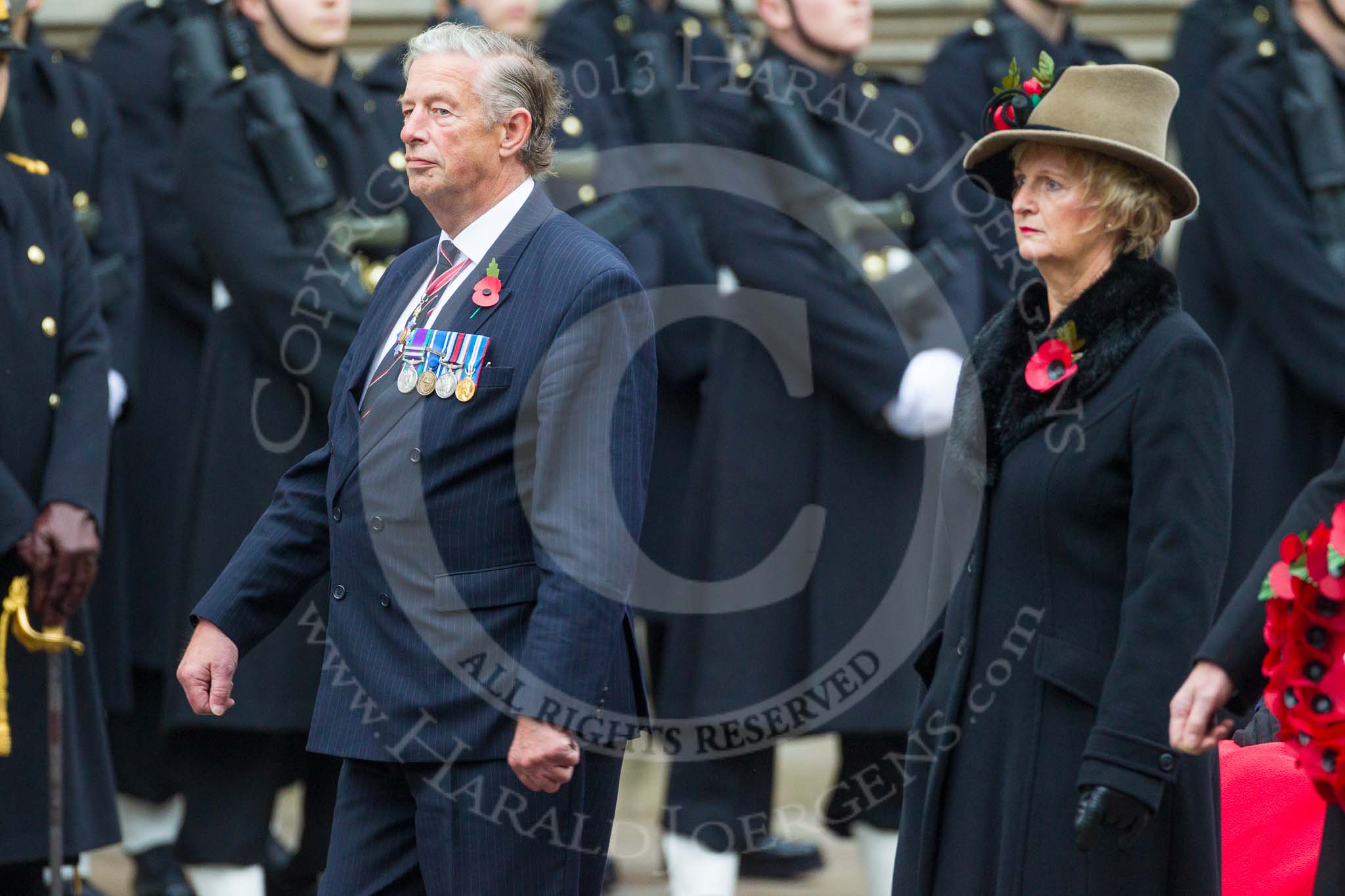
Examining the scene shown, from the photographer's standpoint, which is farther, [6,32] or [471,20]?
[471,20]

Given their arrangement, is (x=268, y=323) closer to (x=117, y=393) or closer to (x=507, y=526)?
(x=117, y=393)

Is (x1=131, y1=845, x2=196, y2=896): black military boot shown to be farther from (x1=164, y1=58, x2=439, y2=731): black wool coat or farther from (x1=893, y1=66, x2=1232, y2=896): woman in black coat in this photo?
(x1=893, y1=66, x2=1232, y2=896): woman in black coat

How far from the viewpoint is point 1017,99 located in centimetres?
331

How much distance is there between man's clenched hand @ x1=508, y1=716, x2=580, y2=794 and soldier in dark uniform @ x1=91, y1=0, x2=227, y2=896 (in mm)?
2198

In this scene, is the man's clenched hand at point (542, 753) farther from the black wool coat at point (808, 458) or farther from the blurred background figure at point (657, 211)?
the blurred background figure at point (657, 211)

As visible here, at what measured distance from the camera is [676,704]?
4.93 meters

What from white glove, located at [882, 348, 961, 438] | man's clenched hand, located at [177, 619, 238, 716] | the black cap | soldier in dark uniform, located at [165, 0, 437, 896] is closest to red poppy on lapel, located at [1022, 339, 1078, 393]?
man's clenched hand, located at [177, 619, 238, 716]

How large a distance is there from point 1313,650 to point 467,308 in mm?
1268

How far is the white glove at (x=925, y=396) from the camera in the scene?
4770 millimetres

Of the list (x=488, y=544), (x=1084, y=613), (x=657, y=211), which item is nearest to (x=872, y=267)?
(x=657, y=211)

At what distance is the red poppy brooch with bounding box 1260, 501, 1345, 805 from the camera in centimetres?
261

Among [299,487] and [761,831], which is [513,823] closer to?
[299,487]

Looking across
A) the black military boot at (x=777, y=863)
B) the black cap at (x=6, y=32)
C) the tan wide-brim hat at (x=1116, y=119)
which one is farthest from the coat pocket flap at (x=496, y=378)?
the black military boot at (x=777, y=863)

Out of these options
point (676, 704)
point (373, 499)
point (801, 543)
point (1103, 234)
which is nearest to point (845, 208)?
point (801, 543)
